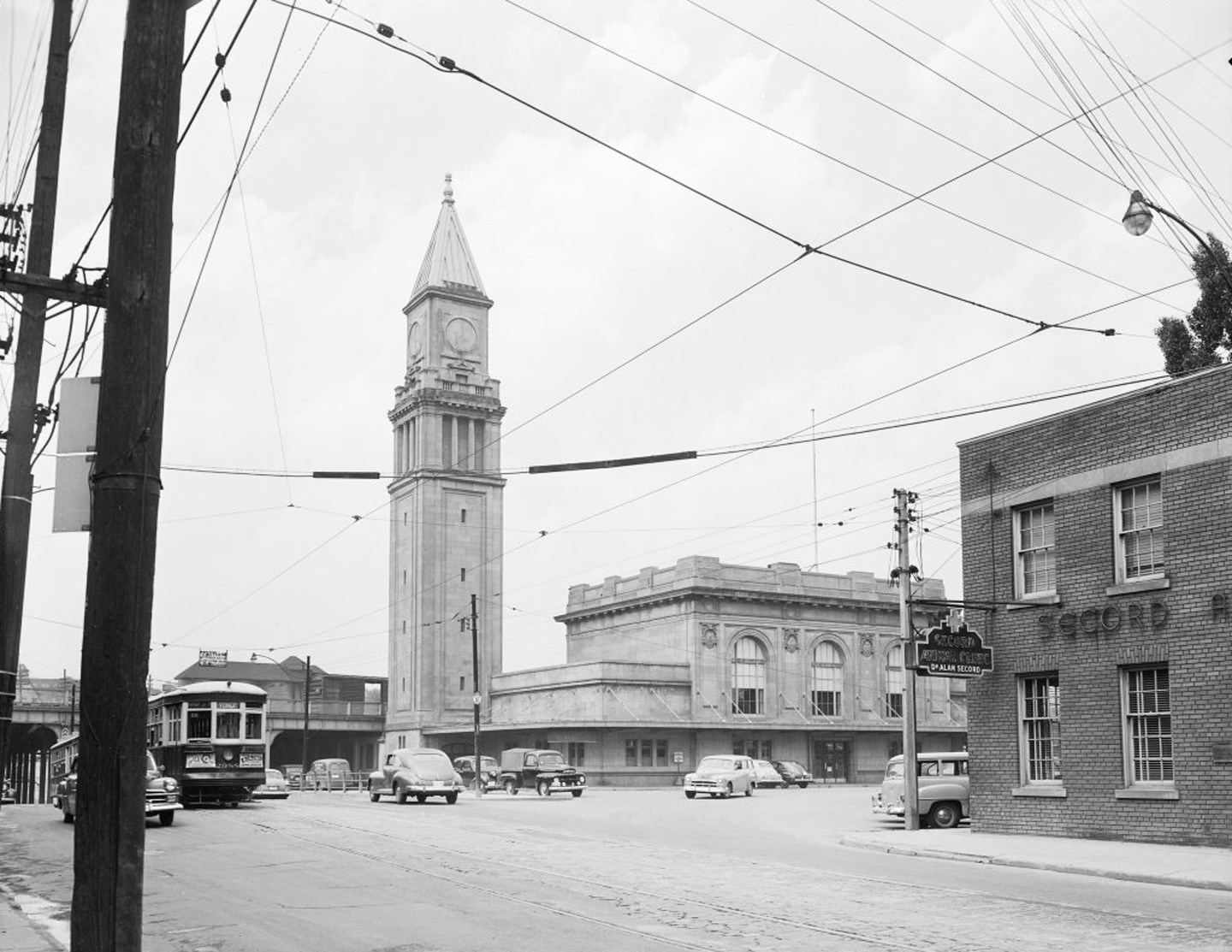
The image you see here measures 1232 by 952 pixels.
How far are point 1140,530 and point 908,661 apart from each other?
→ 19.4ft

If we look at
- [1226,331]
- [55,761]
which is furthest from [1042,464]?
[55,761]

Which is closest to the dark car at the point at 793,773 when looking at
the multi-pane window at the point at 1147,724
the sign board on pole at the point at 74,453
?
the multi-pane window at the point at 1147,724

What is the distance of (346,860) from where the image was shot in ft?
66.1

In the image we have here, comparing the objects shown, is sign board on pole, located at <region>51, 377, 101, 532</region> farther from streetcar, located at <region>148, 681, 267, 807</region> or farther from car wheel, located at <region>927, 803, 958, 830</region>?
streetcar, located at <region>148, 681, 267, 807</region>

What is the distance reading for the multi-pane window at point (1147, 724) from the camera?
2331cm

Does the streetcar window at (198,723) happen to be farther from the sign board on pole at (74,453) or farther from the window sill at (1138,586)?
the sign board on pole at (74,453)

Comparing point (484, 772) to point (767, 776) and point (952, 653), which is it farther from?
point (952, 653)

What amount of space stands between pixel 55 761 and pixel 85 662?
40.9 m

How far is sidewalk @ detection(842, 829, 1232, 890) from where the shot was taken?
60.8ft

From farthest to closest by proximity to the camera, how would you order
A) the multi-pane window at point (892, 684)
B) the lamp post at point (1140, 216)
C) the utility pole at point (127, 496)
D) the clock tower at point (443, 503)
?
the clock tower at point (443, 503) → the multi-pane window at point (892, 684) → the lamp post at point (1140, 216) → the utility pole at point (127, 496)

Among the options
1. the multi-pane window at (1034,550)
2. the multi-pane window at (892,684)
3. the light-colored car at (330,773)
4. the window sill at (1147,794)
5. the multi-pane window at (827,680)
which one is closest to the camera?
the window sill at (1147,794)

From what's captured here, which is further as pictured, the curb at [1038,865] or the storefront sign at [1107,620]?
the storefront sign at [1107,620]

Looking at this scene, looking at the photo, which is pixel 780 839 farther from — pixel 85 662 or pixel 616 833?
pixel 85 662

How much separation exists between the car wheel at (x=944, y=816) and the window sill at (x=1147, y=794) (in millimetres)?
6530
